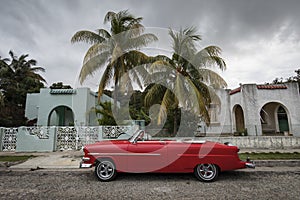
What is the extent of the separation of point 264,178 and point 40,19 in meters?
11.5

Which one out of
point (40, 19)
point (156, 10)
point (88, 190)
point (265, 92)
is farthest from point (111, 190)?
point (265, 92)

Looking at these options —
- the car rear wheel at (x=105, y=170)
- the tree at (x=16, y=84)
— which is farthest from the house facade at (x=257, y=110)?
the tree at (x=16, y=84)

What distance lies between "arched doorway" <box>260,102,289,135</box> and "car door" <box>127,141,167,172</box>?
1312 centimetres

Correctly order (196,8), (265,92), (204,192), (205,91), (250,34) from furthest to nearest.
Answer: (265,92) → (205,91) → (250,34) → (196,8) → (204,192)

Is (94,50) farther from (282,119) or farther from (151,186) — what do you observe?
(282,119)

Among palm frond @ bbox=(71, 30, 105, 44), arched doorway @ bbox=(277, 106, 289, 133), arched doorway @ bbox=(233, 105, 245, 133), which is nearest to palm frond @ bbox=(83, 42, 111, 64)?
palm frond @ bbox=(71, 30, 105, 44)

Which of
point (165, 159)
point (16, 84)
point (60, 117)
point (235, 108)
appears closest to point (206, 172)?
point (165, 159)

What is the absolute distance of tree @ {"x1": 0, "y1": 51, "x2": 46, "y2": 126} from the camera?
47.2 feet

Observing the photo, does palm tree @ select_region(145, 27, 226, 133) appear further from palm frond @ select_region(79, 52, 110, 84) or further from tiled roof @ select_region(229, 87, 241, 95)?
tiled roof @ select_region(229, 87, 241, 95)

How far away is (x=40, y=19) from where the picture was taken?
9.52 metres

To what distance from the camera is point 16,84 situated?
62.1 ft

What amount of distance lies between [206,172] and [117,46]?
8838 millimetres

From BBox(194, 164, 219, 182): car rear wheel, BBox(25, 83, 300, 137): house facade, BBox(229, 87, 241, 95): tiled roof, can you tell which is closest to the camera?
BBox(194, 164, 219, 182): car rear wheel

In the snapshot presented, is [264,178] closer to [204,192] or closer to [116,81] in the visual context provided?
[204,192]
